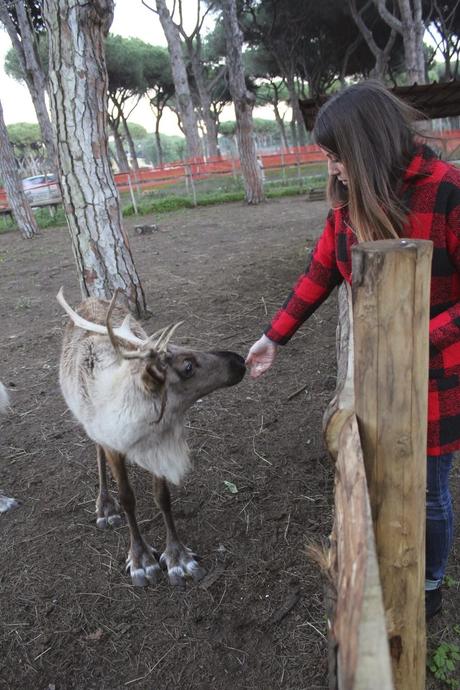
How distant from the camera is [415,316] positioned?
115 cm

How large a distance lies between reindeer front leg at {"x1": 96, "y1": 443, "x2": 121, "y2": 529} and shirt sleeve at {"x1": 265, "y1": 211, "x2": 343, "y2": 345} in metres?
1.49

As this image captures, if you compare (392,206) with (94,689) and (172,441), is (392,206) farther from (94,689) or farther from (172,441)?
(94,689)

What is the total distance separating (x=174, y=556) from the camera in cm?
270

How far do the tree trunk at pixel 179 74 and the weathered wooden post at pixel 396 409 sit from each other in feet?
64.5

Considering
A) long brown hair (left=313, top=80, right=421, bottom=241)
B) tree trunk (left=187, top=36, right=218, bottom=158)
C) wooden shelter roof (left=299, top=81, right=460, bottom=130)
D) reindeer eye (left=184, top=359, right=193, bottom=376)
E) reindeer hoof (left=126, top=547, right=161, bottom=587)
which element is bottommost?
reindeer hoof (left=126, top=547, right=161, bottom=587)

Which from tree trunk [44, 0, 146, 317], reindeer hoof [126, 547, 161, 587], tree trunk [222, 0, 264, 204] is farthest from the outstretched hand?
tree trunk [222, 0, 264, 204]

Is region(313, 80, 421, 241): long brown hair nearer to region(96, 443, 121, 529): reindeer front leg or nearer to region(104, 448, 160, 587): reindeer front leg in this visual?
region(104, 448, 160, 587): reindeer front leg

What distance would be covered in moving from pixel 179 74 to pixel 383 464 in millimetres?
19794

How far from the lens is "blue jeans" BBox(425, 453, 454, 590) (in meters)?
1.84

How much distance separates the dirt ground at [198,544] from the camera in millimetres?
2238

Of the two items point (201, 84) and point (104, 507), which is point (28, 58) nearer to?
point (201, 84)

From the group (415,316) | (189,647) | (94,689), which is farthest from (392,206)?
(94,689)

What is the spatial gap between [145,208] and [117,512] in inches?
564

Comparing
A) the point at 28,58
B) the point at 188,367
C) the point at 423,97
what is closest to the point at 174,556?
the point at 188,367
